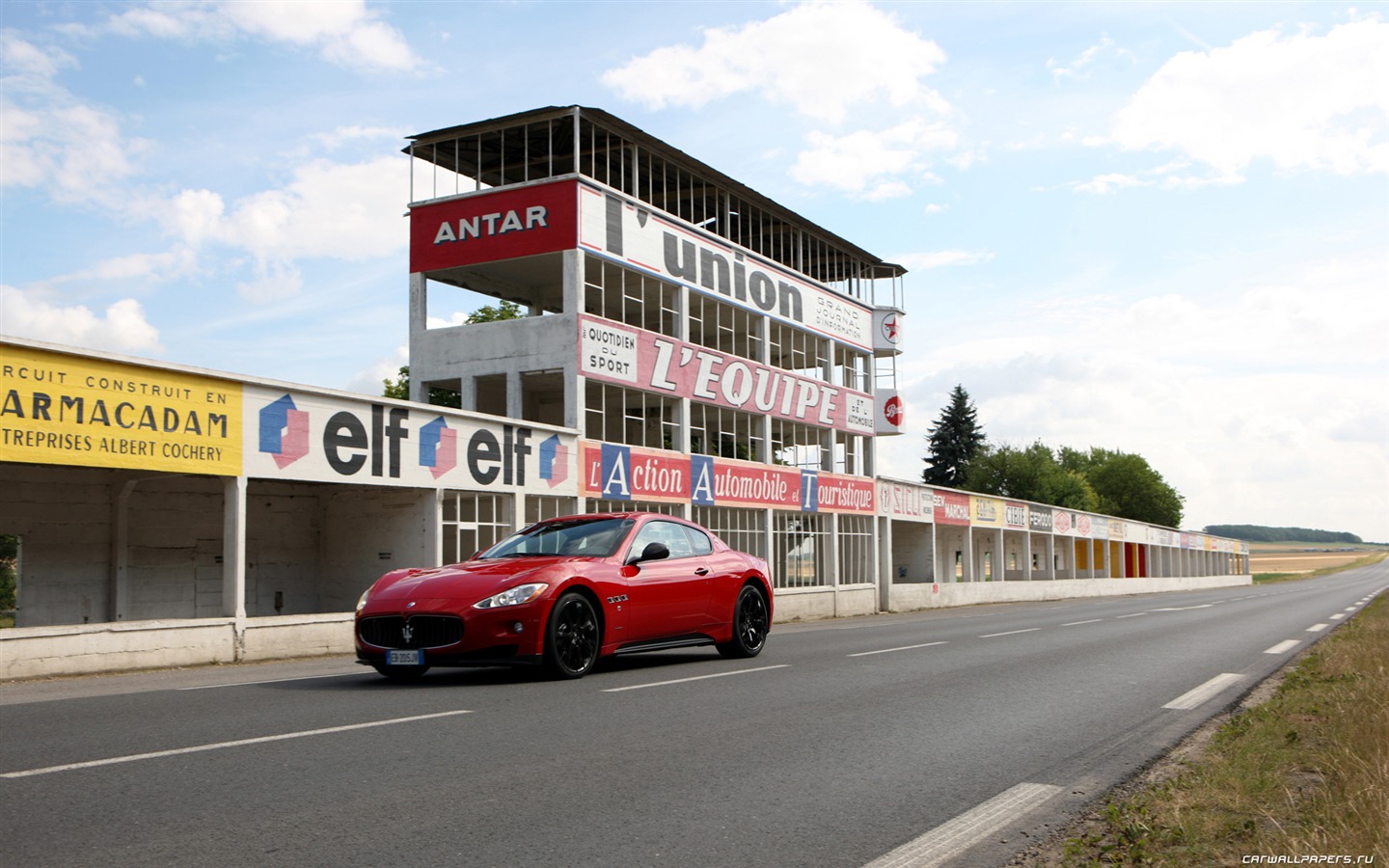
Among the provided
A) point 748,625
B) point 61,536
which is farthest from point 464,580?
point 61,536

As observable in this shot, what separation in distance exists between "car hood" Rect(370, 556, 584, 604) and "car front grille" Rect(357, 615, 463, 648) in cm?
18

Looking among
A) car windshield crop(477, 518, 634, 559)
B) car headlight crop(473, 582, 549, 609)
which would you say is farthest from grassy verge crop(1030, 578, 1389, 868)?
car windshield crop(477, 518, 634, 559)

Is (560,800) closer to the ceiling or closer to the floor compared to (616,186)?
closer to the floor

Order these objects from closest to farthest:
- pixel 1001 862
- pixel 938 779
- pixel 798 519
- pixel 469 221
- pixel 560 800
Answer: pixel 1001 862 → pixel 560 800 → pixel 938 779 → pixel 469 221 → pixel 798 519

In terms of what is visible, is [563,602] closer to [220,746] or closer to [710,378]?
[220,746]

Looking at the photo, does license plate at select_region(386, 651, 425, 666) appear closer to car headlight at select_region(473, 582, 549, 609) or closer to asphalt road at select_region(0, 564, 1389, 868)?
asphalt road at select_region(0, 564, 1389, 868)

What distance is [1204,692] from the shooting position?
10258 millimetres

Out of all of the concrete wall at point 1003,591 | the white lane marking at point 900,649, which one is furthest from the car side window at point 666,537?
the concrete wall at point 1003,591

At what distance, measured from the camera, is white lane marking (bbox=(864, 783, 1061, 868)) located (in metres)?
4.55

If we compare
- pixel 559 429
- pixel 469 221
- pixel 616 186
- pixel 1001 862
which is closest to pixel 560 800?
pixel 1001 862

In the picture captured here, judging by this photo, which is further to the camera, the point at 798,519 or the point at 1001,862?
the point at 798,519

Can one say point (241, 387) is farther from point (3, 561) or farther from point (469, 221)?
point (3, 561)

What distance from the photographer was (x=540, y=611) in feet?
32.8

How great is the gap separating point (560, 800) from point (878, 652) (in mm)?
9310
